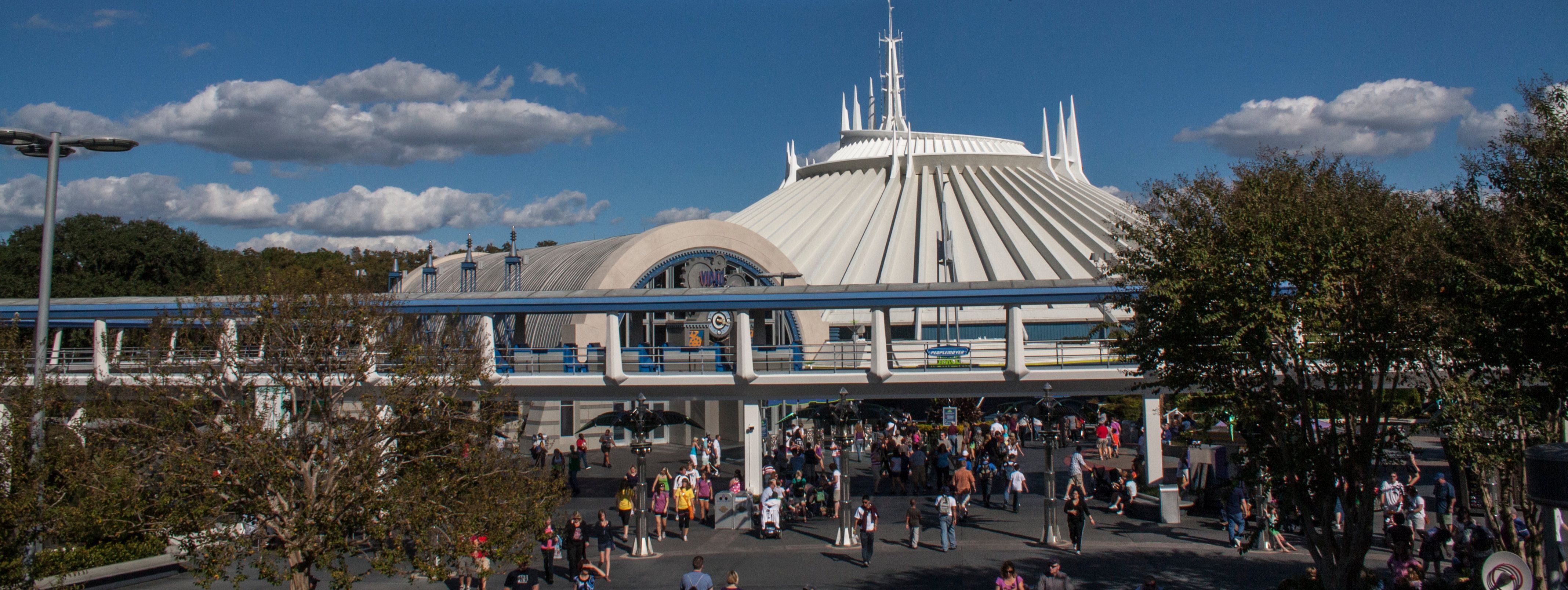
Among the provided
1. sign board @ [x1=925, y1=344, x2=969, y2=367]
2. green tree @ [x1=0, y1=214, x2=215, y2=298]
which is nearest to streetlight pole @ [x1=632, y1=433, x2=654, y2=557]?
sign board @ [x1=925, y1=344, x2=969, y2=367]

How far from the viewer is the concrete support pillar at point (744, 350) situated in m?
21.3

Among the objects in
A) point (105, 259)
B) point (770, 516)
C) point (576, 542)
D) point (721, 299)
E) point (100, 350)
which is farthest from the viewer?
point (105, 259)

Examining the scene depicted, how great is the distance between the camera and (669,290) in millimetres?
22188

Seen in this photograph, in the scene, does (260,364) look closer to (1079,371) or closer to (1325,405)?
(1325,405)

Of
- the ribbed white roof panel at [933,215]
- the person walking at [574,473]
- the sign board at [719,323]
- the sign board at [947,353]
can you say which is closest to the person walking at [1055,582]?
the sign board at [947,353]

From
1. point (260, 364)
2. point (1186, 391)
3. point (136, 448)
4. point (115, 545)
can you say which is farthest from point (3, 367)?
point (1186, 391)

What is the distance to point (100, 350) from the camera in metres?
20.6

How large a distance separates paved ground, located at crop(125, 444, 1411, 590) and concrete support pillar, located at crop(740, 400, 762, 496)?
7.31 ft

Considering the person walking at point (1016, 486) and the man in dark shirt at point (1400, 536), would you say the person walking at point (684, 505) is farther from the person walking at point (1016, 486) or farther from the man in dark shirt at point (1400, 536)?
the man in dark shirt at point (1400, 536)

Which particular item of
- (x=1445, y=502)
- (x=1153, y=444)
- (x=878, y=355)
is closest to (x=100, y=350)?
(x=878, y=355)

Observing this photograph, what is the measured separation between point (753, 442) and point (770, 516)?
3.93 m

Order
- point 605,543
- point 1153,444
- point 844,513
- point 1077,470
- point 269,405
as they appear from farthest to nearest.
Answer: point 1153,444
point 1077,470
point 844,513
point 605,543
point 269,405

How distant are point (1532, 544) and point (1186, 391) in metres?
10.4

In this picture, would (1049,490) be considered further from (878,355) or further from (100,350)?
(100,350)
